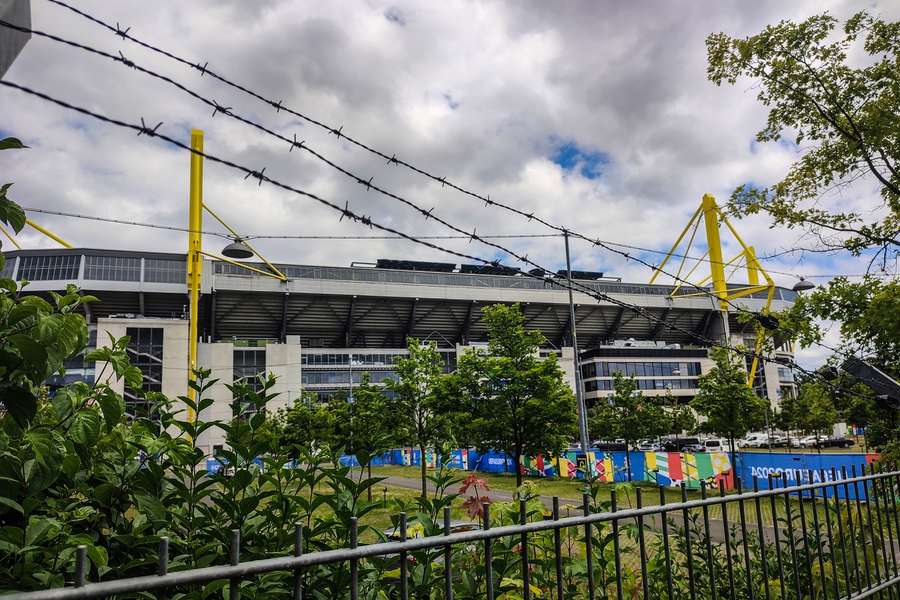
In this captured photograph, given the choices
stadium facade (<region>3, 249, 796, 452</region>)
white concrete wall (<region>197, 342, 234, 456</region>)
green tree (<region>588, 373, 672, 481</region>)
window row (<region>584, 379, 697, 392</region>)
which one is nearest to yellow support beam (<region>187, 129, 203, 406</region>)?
stadium facade (<region>3, 249, 796, 452</region>)

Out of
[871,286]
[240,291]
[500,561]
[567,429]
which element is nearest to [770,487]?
[500,561]

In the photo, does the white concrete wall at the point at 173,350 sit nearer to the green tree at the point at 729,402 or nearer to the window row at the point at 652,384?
the green tree at the point at 729,402

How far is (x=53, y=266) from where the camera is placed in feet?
169

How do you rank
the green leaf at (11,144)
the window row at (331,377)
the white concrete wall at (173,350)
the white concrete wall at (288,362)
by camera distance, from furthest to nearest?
the window row at (331,377) → the white concrete wall at (288,362) → the white concrete wall at (173,350) → the green leaf at (11,144)

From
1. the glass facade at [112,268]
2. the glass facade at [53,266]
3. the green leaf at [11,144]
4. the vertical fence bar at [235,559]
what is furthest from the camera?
the glass facade at [112,268]

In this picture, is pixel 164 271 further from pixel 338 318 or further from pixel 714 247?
pixel 714 247

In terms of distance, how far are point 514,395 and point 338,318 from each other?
43006 mm

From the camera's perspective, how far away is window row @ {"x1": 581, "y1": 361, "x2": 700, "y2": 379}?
73.1 metres

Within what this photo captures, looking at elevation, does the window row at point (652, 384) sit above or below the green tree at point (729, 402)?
above

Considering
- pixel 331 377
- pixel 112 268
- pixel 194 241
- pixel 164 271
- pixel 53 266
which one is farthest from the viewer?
pixel 331 377

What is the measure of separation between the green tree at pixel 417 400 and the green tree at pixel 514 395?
1513 mm

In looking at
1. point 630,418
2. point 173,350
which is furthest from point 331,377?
point 630,418

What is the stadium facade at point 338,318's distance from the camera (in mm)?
52219

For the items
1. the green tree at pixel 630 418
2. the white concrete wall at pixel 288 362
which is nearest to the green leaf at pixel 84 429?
the green tree at pixel 630 418
